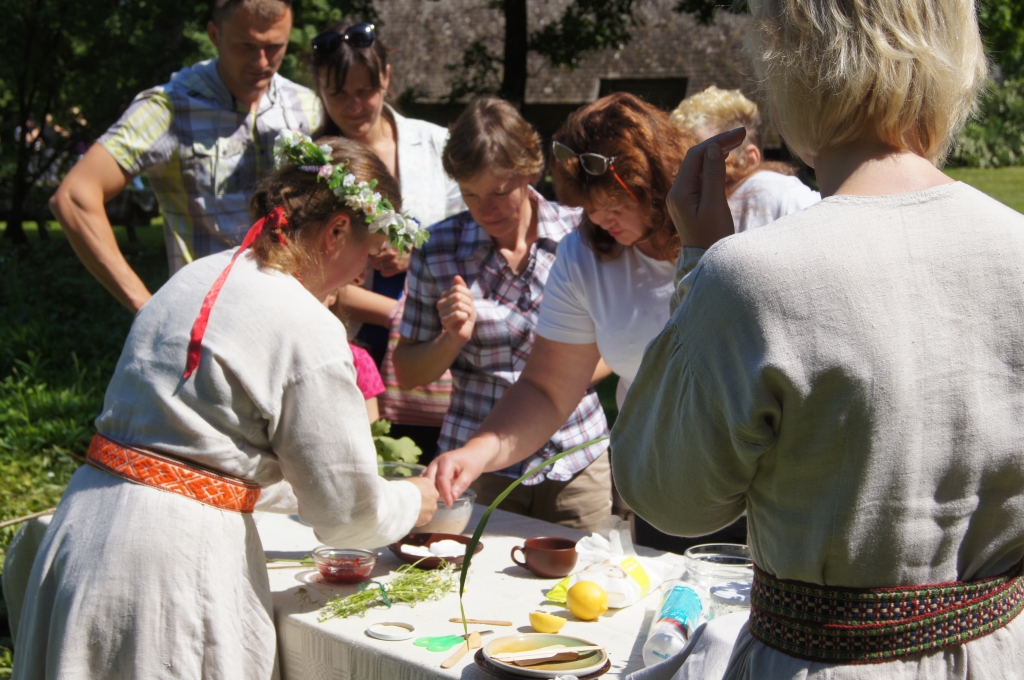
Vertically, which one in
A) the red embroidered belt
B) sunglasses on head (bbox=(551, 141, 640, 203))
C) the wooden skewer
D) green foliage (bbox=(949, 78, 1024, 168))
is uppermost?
green foliage (bbox=(949, 78, 1024, 168))

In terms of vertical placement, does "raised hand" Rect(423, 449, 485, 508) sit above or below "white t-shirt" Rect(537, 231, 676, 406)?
Answer: below

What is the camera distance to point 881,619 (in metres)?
1.05

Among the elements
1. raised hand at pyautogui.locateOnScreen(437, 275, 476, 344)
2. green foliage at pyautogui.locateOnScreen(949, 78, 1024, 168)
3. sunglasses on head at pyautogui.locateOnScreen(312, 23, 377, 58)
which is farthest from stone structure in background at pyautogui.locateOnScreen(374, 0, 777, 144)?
raised hand at pyautogui.locateOnScreen(437, 275, 476, 344)

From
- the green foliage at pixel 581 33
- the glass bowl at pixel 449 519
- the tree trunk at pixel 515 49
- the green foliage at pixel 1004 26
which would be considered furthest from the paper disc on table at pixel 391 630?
the green foliage at pixel 1004 26

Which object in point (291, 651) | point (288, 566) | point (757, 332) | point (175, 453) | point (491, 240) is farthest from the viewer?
point (491, 240)

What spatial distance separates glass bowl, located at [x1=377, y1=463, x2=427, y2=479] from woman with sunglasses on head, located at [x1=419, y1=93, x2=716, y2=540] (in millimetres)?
149

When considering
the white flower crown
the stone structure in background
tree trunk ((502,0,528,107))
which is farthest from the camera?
the stone structure in background

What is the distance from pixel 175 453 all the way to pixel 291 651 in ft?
1.62

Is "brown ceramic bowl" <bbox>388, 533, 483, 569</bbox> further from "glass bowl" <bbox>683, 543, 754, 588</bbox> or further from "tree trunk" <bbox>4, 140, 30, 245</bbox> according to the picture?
"tree trunk" <bbox>4, 140, 30, 245</bbox>

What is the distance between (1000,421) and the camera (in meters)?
1.03

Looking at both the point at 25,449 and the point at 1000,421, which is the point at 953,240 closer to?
the point at 1000,421

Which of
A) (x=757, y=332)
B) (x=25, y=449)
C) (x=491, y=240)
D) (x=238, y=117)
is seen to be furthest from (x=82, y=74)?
(x=757, y=332)

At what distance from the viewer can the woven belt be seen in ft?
3.45

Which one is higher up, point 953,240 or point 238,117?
point 238,117
